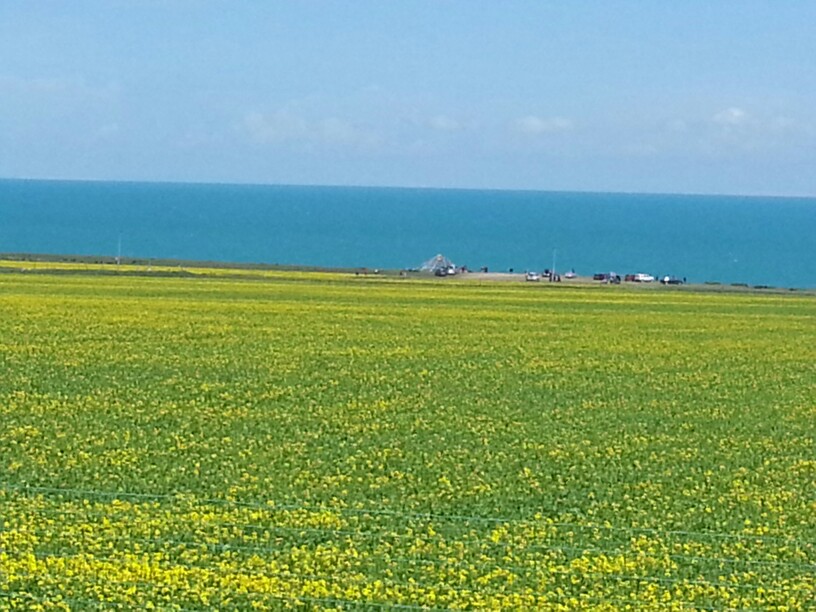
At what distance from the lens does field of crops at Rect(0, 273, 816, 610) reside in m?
13.9

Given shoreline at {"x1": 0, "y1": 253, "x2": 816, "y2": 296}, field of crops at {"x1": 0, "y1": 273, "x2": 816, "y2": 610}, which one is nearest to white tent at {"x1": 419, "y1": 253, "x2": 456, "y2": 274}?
shoreline at {"x1": 0, "y1": 253, "x2": 816, "y2": 296}

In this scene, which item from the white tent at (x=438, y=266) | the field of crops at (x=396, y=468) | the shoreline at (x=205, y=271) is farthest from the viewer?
the white tent at (x=438, y=266)

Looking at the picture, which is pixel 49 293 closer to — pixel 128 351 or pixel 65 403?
pixel 128 351

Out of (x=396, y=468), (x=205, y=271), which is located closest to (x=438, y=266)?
(x=205, y=271)

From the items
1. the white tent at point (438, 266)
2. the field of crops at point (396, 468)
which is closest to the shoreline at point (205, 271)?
the white tent at point (438, 266)

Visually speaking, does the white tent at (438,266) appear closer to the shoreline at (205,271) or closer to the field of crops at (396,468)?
the shoreline at (205,271)

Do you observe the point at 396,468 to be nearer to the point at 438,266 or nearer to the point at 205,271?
the point at 205,271

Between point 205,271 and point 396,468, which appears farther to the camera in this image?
point 205,271

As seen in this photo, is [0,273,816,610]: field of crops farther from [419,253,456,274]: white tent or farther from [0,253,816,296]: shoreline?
[419,253,456,274]: white tent

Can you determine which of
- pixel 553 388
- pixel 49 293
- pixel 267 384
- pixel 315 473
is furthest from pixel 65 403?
pixel 49 293

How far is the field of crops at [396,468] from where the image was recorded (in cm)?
1395

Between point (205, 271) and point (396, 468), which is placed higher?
point (205, 271)

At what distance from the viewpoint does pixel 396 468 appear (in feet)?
66.8

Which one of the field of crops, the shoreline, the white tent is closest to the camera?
the field of crops
